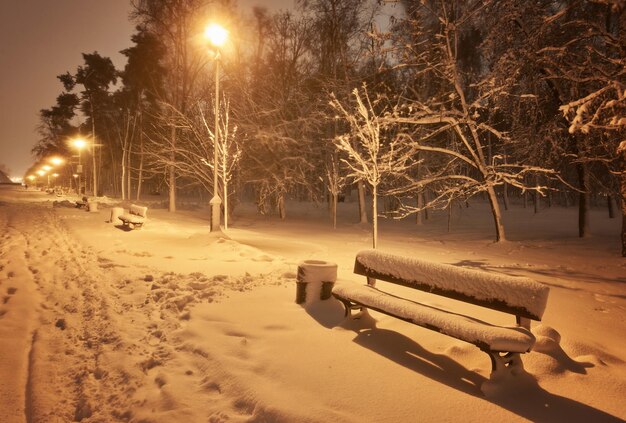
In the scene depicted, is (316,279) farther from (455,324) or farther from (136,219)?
(136,219)

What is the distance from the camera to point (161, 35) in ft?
74.2

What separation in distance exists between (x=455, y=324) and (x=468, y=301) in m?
0.52

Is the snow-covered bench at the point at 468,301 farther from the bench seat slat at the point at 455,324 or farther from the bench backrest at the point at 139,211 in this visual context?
the bench backrest at the point at 139,211

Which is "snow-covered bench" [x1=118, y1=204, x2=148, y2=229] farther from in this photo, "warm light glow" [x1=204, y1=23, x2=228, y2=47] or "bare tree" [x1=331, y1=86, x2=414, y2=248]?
"bare tree" [x1=331, y1=86, x2=414, y2=248]

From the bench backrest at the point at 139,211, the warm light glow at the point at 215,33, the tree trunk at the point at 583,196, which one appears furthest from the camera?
the bench backrest at the point at 139,211

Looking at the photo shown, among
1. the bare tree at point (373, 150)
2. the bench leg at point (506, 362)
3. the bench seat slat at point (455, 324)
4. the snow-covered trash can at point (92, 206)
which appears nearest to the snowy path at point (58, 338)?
the bench seat slat at point (455, 324)

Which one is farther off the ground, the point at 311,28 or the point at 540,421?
the point at 311,28

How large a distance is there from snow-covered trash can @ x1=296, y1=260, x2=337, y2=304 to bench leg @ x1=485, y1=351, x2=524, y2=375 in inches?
95.7

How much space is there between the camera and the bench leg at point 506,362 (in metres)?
3.21

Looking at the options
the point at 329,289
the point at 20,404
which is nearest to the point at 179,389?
the point at 20,404

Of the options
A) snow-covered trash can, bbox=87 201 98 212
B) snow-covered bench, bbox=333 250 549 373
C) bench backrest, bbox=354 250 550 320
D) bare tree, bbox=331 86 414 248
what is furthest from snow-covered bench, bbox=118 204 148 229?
bench backrest, bbox=354 250 550 320

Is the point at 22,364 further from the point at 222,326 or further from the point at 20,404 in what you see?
the point at 222,326

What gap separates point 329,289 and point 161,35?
22.7 meters

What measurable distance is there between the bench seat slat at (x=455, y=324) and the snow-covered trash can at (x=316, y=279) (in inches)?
34.5
